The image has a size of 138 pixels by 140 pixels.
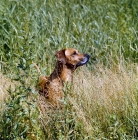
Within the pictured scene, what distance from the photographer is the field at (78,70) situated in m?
6.61

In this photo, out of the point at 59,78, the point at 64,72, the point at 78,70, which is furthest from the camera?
the point at 78,70

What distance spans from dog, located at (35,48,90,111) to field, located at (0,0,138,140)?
20 cm

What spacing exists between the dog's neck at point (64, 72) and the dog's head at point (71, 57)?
0.05 m

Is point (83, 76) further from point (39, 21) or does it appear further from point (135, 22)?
point (135, 22)

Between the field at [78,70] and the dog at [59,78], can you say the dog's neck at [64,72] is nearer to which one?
the dog at [59,78]

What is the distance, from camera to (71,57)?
27.0ft

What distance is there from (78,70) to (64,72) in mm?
885

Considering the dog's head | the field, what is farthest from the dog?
the field

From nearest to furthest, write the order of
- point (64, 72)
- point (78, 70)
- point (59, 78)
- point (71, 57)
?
point (59, 78), point (64, 72), point (71, 57), point (78, 70)

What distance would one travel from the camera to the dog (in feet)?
25.0

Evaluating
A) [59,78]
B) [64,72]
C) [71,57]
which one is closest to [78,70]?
[71,57]

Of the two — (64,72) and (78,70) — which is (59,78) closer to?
(64,72)

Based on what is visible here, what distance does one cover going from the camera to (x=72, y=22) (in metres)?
10.5

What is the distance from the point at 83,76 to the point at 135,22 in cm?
339
